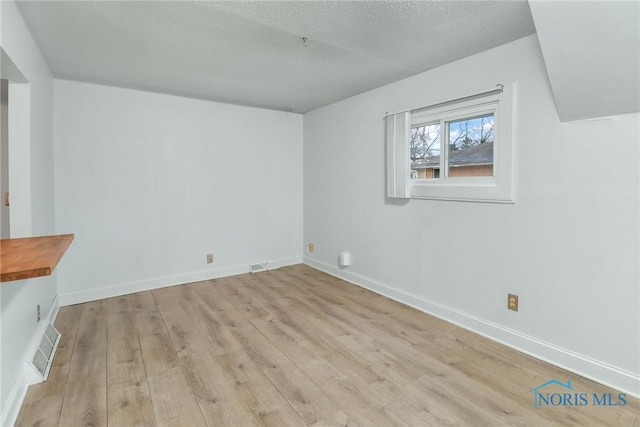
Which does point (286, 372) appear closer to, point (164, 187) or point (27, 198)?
point (27, 198)

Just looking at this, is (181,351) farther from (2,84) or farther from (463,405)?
(2,84)

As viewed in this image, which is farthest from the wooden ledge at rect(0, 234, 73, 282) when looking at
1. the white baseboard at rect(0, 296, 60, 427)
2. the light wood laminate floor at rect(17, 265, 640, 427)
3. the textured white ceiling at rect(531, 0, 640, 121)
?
the textured white ceiling at rect(531, 0, 640, 121)

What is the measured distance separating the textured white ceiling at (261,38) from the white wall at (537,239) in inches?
10.5

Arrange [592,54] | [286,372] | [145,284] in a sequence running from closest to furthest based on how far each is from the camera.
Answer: [592,54] → [286,372] → [145,284]

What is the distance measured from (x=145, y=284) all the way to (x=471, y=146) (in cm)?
369

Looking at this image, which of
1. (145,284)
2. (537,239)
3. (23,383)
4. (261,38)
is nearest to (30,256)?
(23,383)

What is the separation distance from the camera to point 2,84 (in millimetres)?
2389

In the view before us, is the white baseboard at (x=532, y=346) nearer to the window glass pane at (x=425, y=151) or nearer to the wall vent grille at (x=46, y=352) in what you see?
the window glass pane at (x=425, y=151)

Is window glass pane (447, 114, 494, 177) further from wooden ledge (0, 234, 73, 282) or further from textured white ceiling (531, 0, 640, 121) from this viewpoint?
wooden ledge (0, 234, 73, 282)

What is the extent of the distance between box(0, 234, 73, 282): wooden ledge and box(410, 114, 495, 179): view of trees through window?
2849 millimetres

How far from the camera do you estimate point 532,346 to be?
93.4 inches

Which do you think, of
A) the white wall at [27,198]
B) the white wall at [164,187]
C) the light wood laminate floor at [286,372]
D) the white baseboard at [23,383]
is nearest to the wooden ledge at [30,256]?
the white wall at [27,198]

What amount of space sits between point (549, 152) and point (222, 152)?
11.4 feet

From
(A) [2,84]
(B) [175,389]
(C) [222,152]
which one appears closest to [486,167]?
(B) [175,389]
